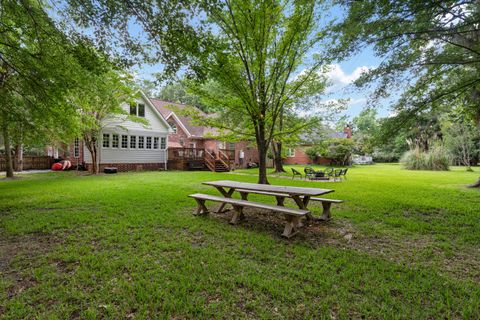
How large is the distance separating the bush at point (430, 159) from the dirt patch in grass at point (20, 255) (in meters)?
25.8

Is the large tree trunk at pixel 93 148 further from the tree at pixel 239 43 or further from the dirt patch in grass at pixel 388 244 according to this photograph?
the dirt patch in grass at pixel 388 244

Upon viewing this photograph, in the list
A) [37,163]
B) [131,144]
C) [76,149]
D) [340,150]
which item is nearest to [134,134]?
[131,144]

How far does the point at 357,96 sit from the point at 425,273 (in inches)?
208

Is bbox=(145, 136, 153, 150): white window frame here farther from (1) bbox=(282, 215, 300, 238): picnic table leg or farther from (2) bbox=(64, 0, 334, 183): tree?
(1) bbox=(282, 215, 300, 238): picnic table leg

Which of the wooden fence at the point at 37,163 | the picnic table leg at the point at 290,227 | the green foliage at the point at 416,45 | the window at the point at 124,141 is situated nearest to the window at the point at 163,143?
the window at the point at 124,141

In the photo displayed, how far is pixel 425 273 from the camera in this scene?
9.91ft

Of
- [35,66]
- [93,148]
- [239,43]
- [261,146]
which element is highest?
[239,43]

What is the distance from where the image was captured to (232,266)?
3143 mm

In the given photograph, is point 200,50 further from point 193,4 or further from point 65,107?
point 65,107

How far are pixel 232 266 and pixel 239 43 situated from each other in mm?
7295

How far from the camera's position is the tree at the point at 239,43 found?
15.1 ft

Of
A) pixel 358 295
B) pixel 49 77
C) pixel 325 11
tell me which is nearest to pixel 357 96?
pixel 325 11

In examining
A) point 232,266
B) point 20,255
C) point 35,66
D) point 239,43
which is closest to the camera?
point 232,266

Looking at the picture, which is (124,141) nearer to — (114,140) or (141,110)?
(114,140)
